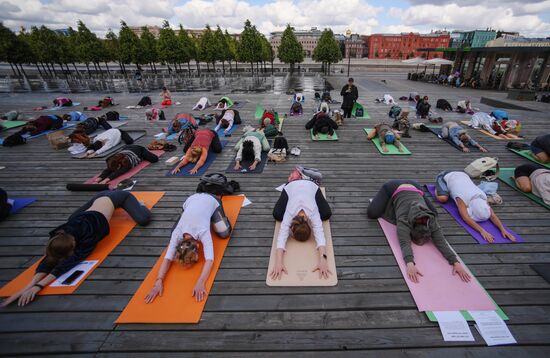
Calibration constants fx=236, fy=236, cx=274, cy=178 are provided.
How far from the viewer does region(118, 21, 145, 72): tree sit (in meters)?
25.7

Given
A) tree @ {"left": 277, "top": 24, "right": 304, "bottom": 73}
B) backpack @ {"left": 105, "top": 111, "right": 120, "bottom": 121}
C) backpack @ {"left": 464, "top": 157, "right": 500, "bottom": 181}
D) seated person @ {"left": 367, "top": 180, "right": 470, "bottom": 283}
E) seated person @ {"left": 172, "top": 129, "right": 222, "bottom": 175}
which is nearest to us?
seated person @ {"left": 367, "top": 180, "right": 470, "bottom": 283}

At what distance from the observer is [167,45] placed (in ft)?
88.5

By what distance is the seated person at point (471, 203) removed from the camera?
385 centimetres

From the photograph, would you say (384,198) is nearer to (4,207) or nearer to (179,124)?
(4,207)

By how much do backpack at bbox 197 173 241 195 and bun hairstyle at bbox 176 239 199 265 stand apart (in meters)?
1.48

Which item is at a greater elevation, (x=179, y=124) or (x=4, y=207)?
(x=179, y=124)

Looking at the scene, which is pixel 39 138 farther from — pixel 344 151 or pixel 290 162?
pixel 344 151

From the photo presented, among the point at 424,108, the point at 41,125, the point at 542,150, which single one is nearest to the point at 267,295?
the point at 542,150

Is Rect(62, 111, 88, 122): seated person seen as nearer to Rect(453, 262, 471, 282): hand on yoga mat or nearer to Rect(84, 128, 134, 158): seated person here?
Rect(84, 128, 134, 158): seated person

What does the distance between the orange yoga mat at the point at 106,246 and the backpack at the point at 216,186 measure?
1.14m

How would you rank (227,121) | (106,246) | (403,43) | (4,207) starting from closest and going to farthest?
(106,246), (4,207), (227,121), (403,43)

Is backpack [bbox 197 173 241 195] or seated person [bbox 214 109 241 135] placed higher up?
seated person [bbox 214 109 241 135]

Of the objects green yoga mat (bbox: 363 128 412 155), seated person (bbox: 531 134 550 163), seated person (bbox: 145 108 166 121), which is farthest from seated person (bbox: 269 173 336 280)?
seated person (bbox: 145 108 166 121)

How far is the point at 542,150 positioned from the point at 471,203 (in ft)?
13.6
